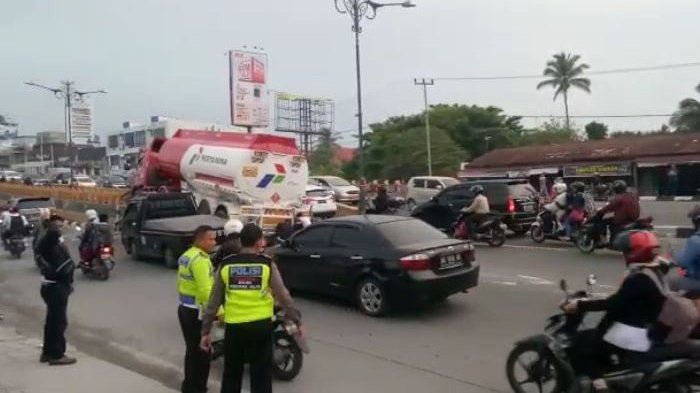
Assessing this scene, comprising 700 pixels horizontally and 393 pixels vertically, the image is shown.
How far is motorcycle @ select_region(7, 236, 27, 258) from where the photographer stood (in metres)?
20.4

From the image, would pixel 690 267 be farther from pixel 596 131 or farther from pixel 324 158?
pixel 324 158

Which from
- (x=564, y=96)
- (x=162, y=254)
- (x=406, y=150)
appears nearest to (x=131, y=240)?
(x=162, y=254)

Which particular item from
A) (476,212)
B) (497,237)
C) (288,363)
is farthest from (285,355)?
(497,237)

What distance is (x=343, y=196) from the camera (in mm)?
35812

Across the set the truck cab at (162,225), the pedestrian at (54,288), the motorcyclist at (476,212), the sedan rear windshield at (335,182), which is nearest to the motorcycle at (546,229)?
the motorcyclist at (476,212)

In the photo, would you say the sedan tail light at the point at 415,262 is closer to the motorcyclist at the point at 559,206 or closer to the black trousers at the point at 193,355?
the black trousers at the point at 193,355

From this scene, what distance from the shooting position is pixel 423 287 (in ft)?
31.3

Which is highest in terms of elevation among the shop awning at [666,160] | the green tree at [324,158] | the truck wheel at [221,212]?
the green tree at [324,158]

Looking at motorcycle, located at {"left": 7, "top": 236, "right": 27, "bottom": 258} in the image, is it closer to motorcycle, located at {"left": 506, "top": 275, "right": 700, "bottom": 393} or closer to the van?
the van

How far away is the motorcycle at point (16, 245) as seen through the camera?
20406 mm

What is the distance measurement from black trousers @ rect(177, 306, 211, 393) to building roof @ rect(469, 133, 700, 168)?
36388 millimetres

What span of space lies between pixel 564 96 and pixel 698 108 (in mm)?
19192

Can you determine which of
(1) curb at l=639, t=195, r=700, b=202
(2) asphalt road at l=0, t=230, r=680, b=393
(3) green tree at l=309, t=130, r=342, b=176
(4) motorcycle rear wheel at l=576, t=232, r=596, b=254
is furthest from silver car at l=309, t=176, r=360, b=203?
(3) green tree at l=309, t=130, r=342, b=176

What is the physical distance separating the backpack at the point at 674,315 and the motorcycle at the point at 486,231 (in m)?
→ 12.2
